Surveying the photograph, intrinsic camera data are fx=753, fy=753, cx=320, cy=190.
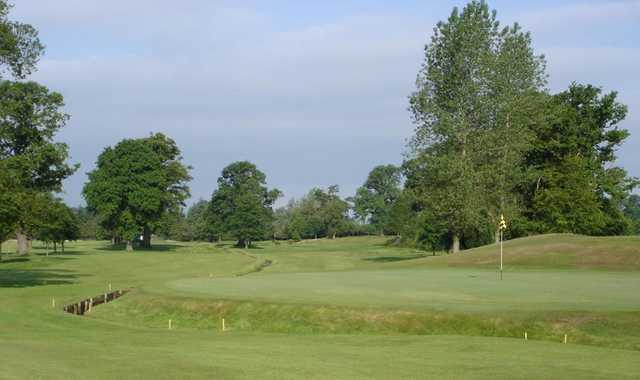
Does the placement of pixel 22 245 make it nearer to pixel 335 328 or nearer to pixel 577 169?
pixel 577 169

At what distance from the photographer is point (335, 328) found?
101 ft

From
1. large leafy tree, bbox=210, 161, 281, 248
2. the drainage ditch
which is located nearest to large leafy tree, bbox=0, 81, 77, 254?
the drainage ditch

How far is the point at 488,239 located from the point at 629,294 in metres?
58.8

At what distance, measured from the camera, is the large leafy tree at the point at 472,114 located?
79.6 metres

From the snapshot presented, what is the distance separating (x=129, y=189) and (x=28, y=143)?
187ft

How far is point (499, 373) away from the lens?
1880 centimetres

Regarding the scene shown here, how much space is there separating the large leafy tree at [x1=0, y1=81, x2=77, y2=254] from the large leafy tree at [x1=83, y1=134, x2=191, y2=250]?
135 ft

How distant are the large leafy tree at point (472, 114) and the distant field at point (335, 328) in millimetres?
25548

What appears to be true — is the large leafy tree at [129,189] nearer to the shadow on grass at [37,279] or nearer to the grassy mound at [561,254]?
the shadow on grass at [37,279]

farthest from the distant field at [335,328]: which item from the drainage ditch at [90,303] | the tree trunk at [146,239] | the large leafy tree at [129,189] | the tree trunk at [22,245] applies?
the tree trunk at [146,239]

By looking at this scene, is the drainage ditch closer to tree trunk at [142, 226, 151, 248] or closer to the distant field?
the distant field

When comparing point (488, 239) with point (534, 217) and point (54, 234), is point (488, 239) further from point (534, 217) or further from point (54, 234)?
point (54, 234)

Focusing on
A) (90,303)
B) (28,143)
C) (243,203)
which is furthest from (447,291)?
(243,203)

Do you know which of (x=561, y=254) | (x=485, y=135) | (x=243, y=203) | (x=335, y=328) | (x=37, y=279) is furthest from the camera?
(x=243, y=203)
